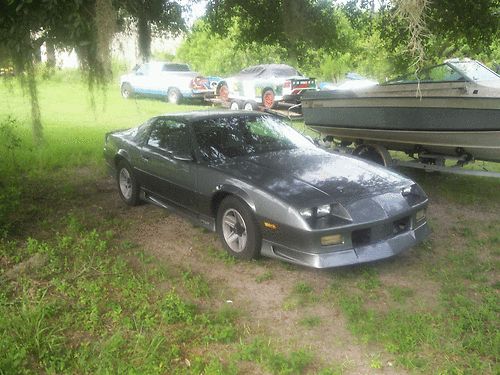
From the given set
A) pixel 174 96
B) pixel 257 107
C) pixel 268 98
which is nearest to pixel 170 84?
pixel 174 96

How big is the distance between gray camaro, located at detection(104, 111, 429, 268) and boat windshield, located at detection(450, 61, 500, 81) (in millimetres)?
2519

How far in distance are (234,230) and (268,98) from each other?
1143cm

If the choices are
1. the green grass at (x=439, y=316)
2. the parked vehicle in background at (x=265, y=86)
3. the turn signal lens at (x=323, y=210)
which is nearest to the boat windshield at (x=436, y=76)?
the green grass at (x=439, y=316)

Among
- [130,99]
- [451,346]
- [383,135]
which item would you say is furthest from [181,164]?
[130,99]

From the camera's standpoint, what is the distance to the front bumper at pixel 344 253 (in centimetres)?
385

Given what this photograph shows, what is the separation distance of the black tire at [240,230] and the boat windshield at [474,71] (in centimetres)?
385

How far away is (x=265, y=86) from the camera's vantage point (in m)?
15.4

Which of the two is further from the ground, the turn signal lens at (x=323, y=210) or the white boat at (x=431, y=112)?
the white boat at (x=431, y=112)

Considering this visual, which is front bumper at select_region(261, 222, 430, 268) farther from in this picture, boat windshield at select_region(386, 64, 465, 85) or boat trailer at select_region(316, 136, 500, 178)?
boat windshield at select_region(386, 64, 465, 85)

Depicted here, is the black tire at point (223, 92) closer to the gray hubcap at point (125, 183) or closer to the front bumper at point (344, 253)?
the gray hubcap at point (125, 183)

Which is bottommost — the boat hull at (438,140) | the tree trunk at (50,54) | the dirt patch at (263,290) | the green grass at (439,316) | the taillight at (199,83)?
the dirt patch at (263,290)

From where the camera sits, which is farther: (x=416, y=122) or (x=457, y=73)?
(x=416, y=122)

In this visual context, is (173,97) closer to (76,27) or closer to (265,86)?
(265,86)

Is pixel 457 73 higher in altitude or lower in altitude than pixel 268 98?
higher
